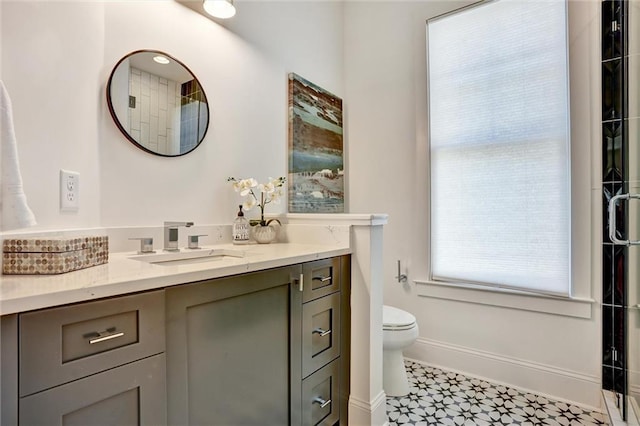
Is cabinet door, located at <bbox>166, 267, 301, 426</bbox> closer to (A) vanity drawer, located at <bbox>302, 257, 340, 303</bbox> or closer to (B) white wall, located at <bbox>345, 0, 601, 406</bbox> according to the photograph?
(A) vanity drawer, located at <bbox>302, 257, 340, 303</bbox>

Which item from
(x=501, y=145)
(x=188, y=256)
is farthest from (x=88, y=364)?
(x=501, y=145)

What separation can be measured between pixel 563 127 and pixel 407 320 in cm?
144

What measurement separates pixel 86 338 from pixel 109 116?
92cm

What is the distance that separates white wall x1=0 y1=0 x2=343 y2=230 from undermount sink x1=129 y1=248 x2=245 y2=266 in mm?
194

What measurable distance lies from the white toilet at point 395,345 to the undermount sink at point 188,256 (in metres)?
0.98

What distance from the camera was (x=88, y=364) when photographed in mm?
739

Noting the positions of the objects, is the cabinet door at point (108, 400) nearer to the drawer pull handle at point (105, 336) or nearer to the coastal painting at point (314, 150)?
the drawer pull handle at point (105, 336)

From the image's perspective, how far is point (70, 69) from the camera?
118cm

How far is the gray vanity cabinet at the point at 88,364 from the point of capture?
25.6 inches

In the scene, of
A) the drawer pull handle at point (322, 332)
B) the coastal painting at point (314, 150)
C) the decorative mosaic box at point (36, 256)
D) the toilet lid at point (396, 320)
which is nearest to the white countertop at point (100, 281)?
the decorative mosaic box at point (36, 256)

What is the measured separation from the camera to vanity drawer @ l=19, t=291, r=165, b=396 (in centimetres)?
67

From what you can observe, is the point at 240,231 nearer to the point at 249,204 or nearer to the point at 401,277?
the point at 249,204

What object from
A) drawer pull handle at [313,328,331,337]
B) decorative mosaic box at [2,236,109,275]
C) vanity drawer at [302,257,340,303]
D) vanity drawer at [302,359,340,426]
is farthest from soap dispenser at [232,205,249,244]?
decorative mosaic box at [2,236,109,275]

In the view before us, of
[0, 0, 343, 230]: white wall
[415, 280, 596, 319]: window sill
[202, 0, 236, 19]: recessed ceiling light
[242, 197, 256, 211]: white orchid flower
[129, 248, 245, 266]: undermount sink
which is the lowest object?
[415, 280, 596, 319]: window sill
